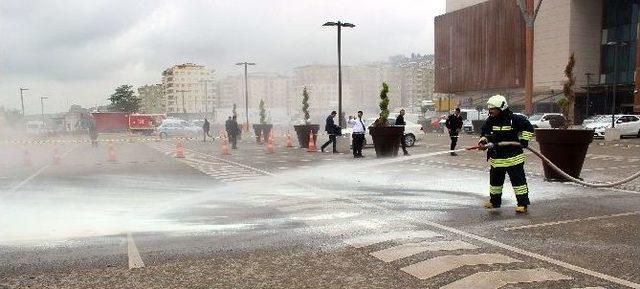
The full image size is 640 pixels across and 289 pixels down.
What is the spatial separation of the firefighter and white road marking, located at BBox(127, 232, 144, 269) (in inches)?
192

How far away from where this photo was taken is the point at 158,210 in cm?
774

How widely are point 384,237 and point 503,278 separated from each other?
1719 millimetres

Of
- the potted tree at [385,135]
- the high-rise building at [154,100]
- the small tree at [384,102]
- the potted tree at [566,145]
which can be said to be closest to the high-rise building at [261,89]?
the high-rise building at [154,100]

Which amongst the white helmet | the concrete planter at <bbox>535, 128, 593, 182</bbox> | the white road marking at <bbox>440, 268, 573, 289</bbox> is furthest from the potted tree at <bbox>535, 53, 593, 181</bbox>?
the white road marking at <bbox>440, 268, 573, 289</bbox>

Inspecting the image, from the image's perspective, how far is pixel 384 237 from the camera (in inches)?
225

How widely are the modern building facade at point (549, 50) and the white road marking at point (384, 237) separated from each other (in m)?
40.6

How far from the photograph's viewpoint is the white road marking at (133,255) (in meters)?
4.79

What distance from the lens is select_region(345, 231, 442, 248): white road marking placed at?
5.46m

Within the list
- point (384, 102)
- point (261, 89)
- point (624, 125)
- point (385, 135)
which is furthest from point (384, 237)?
point (261, 89)

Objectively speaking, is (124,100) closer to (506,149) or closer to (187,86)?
(187,86)

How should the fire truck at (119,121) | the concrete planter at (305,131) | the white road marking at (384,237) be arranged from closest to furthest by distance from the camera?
1. the white road marking at (384,237)
2. the concrete planter at (305,131)
3. the fire truck at (119,121)

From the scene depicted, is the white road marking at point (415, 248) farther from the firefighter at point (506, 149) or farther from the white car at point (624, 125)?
the white car at point (624, 125)

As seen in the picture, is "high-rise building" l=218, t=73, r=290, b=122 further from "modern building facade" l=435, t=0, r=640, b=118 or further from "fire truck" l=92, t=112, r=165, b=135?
"modern building facade" l=435, t=0, r=640, b=118

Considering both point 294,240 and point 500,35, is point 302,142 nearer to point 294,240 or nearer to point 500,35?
point 294,240
